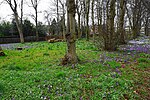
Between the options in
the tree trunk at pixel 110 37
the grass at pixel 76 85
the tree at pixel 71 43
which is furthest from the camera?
the tree trunk at pixel 110 37

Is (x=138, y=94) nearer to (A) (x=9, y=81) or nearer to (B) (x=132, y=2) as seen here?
(A) (x=9, y=81)

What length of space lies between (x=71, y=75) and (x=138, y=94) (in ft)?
6.04

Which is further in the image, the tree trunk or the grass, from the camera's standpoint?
the tree trunk

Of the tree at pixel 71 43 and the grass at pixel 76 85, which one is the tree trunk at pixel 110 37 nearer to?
the tree at pixel 71 43

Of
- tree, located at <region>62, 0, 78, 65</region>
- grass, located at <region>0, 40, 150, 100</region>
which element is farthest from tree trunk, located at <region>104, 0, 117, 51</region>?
grass, located at <region>0, 40, 150, 100</region>

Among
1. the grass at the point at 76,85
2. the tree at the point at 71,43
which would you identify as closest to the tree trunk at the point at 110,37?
the tree at the point at 71,43

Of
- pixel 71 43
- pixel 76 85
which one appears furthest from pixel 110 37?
pixel 76 85

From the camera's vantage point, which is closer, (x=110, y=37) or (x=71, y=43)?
(x=71, y=43)

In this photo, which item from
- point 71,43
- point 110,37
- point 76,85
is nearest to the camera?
point 76,85

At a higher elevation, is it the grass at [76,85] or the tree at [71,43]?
the tree at [71,43]

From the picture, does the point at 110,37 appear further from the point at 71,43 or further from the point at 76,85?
the point at 76,85

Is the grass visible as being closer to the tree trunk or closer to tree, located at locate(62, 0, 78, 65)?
tree, located at locate(62, 0, 78, 65)

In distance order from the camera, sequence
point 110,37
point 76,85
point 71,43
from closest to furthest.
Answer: point 76,85 < point 71,43 < point 110,37

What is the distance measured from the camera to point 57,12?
2784cm
